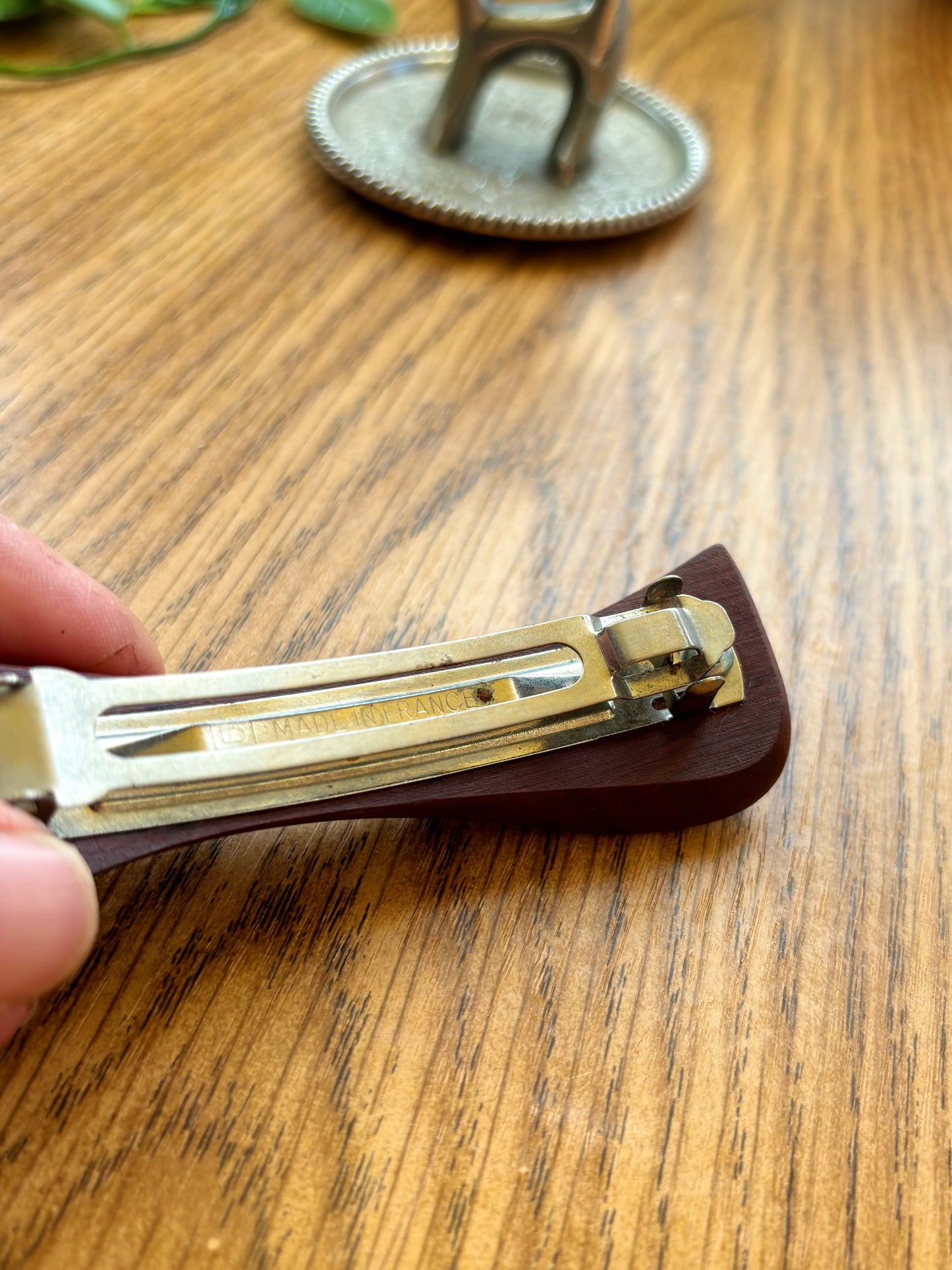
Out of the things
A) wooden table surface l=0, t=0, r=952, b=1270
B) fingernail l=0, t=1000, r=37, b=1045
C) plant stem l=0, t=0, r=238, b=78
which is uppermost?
plant stem l=0, t=0, r=238, b=78

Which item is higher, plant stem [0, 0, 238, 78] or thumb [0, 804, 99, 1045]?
plant stem [0, 0, 238, 78]

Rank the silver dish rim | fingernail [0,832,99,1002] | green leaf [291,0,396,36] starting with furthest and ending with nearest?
green leaf [291,0,396,36] → the silver dish rim → fingernail [0,832,99,1002]

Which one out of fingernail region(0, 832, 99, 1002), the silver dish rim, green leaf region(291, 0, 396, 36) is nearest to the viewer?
fingernail region(0, 832, 99, 1002)

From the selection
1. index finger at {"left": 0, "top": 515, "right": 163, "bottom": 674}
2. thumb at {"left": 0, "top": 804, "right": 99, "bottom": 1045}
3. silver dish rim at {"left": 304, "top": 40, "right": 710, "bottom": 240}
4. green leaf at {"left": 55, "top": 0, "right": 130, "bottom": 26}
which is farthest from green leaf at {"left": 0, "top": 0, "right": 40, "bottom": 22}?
thumb at {"left": 0, "top": 804, "right": 99, "bottom": 1045}

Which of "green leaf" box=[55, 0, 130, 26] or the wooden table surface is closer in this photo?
the wooden table surface

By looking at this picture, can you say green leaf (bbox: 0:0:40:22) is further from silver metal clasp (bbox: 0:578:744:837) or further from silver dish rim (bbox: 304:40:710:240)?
silver metal clasp (bbox: 0:578:744:837)

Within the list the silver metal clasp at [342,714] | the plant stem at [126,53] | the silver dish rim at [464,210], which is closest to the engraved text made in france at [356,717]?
the silver metal clasp at [342,714]

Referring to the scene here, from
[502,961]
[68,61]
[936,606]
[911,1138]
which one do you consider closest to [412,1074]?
[502,961]

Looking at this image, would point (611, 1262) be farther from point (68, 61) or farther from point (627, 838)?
point (68, 61)
